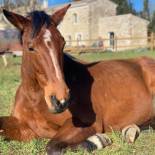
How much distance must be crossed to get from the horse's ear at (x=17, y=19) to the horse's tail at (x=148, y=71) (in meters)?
2.14

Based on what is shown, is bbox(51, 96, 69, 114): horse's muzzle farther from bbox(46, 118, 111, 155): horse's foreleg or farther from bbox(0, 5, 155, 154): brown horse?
bbox(46, 118, 111, 155): horse's foreleg

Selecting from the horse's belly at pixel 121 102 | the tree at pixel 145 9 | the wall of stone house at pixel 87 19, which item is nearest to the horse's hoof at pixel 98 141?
the horse's belly at pixel 121 102

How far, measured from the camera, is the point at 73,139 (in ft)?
15.0

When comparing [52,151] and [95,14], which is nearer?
[52,151]

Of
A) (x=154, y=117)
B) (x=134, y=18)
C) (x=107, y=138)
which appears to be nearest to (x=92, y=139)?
(x=107, y=138)

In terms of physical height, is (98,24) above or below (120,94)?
below

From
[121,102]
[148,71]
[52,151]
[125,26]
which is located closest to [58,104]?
[52,151]

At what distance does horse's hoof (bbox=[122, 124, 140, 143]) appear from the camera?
5012 millimetres

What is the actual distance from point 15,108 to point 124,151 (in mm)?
1352

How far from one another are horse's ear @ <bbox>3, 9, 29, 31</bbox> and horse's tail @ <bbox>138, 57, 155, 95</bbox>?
214 cm

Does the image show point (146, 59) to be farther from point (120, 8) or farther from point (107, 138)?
point (120, 8)

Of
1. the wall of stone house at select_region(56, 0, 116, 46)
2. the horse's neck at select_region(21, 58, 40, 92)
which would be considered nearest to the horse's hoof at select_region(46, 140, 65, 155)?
the horse's neck at select_region(21, 58, 40, 92)

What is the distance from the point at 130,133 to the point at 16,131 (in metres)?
1.30

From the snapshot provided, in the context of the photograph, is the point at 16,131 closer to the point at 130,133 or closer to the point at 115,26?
the point at 130,133
